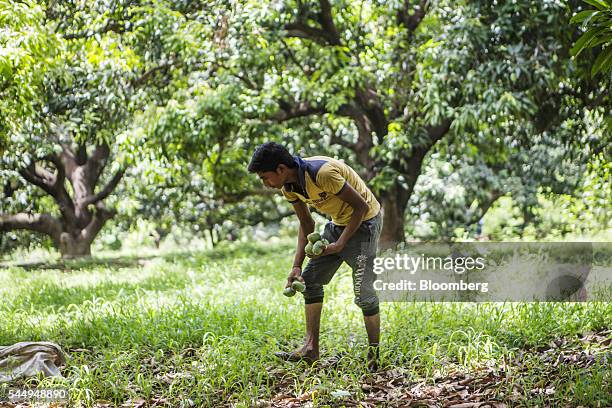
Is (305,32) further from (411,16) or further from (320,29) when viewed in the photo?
(411,16)

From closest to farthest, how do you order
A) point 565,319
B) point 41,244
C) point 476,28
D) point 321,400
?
point 321,400
point 565,319
point 476,28
point 41,244

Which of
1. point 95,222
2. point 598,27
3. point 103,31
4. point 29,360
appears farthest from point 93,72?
point 598,27

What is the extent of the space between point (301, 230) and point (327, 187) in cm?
46

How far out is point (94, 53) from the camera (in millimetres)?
7578

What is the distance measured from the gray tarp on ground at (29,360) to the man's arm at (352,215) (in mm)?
1754

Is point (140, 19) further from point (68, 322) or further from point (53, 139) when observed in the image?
point (68, 322)

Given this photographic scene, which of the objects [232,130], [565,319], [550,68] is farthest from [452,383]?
[232,130]

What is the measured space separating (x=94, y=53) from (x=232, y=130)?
1875 millimetres

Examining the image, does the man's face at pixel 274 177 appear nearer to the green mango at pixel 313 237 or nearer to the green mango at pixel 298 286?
the green mango at pixel 313 237

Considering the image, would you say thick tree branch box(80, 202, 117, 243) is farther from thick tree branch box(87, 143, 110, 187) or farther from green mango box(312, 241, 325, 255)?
green mango box(312, 241, 325, 255)

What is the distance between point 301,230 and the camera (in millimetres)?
3777

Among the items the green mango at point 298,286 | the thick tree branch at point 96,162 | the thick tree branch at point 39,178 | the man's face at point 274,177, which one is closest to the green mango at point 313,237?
the green mango at point 298,286

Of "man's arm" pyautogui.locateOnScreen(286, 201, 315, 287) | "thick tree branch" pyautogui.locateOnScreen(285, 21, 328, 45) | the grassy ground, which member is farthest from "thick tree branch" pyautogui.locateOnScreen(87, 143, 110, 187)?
"man's arm" pyautogui.locateOnScreen(286, 201, 315, 287)

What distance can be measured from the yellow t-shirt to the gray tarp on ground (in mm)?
1744
